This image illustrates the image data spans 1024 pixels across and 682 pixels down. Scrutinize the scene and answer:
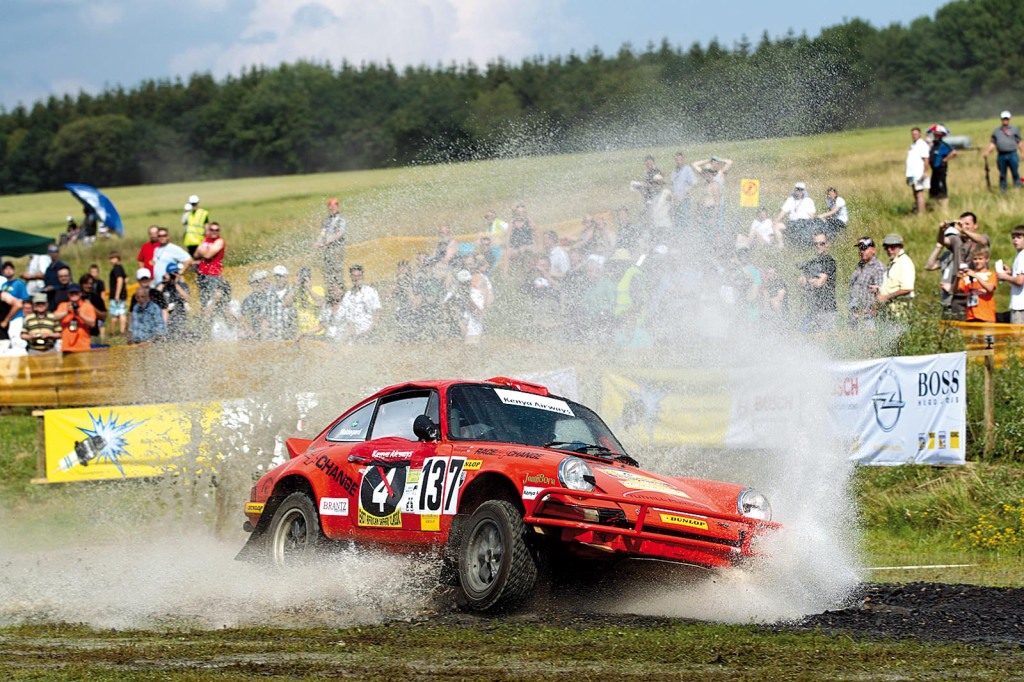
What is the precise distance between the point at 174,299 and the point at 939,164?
14.5 meters

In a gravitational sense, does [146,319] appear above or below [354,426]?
above

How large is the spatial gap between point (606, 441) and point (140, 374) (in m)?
8.70

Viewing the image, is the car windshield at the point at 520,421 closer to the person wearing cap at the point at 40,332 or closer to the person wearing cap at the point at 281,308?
the person wearing cap at the point at 281,308

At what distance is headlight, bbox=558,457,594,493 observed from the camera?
7320 mm

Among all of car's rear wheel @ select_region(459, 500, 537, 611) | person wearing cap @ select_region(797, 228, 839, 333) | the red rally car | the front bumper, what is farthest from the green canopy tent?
the front bumper

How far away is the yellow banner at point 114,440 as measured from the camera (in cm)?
1505

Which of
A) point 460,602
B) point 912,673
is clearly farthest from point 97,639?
point 912,673

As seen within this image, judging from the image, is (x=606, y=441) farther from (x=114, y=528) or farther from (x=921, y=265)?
(x=921, y=265)

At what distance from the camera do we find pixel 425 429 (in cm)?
809

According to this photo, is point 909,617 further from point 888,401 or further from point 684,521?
point 888,401

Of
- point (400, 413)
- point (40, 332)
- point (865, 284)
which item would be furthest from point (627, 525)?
point (40, 332)

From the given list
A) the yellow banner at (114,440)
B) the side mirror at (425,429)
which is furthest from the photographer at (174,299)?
the side mirror at (425,429)

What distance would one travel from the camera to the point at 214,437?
14.2 meters

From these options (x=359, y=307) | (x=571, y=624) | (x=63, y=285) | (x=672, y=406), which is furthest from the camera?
(x=63, y=285)
